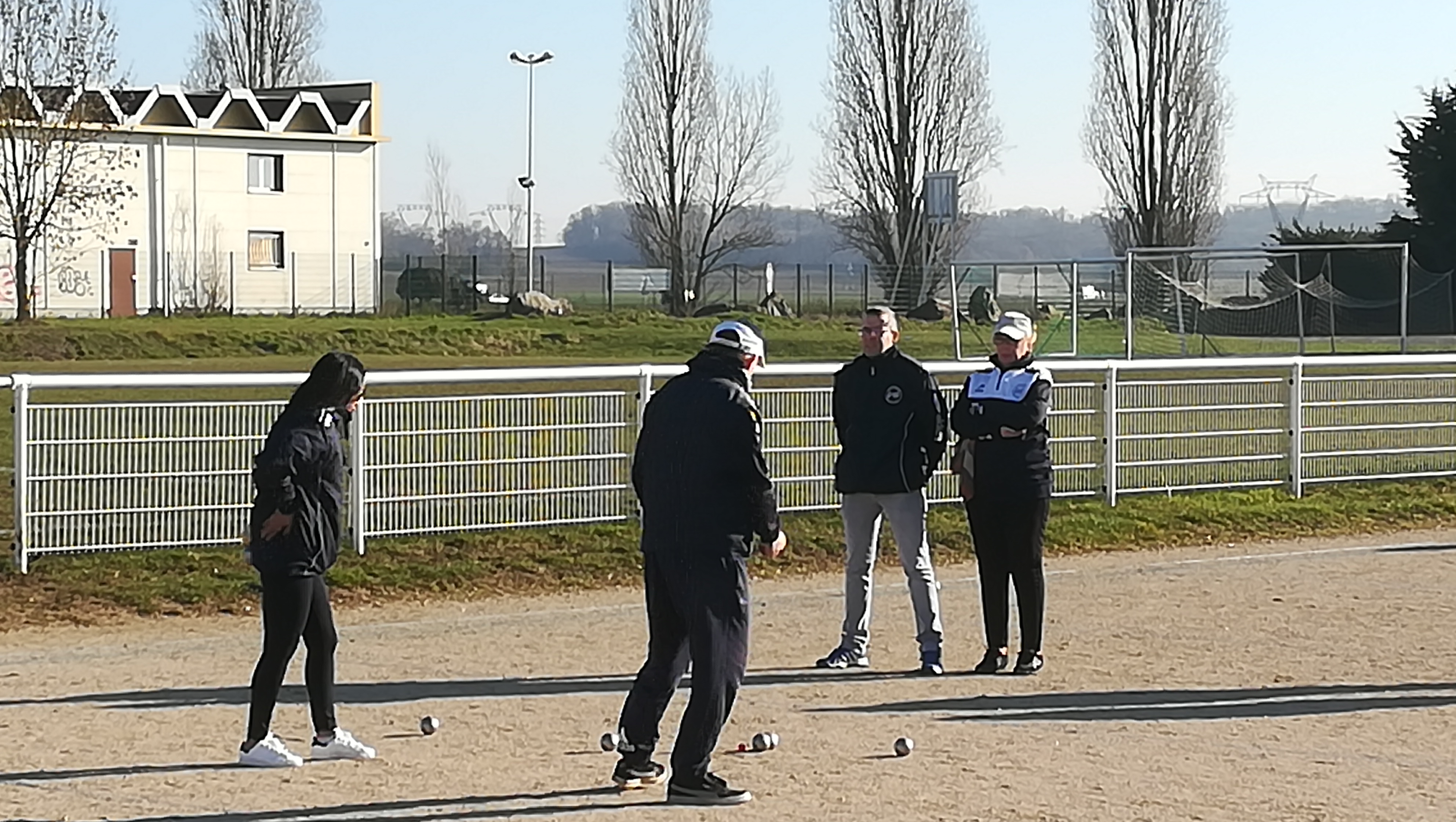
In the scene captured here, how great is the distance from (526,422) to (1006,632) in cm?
491

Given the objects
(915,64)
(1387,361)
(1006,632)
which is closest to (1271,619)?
(1006,632)

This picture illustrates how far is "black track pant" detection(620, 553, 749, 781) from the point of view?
26.7 feet

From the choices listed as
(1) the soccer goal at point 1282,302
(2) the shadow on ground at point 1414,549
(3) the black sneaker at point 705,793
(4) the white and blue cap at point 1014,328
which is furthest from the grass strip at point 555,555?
(1) the soccer goal at point 1282,302

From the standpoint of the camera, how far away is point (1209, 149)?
69.5 m

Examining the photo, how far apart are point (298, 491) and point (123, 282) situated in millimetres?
59740

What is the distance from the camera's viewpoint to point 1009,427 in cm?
1111

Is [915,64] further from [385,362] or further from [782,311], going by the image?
[385,362]

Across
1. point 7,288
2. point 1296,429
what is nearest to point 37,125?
point 7,288

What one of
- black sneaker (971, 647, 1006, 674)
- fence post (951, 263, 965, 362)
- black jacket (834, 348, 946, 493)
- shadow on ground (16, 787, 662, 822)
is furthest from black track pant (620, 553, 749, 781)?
fence post (951, 263, 965, 362)

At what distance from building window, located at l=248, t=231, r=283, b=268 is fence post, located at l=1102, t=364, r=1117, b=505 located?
2177 inches

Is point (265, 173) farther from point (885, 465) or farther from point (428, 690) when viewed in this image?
point (428, 690)

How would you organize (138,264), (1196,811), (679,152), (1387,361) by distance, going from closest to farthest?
→ 1. (1196,811)
2. (1387,361)
3. (138,264)
4. (679,152)

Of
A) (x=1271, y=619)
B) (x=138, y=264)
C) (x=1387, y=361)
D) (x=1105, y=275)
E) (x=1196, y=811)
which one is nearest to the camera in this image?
(x=1196, y=811)

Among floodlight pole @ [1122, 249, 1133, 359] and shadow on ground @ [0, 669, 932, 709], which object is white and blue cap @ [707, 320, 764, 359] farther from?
floodlight pole @ [1122, 249, 1133, 359]
